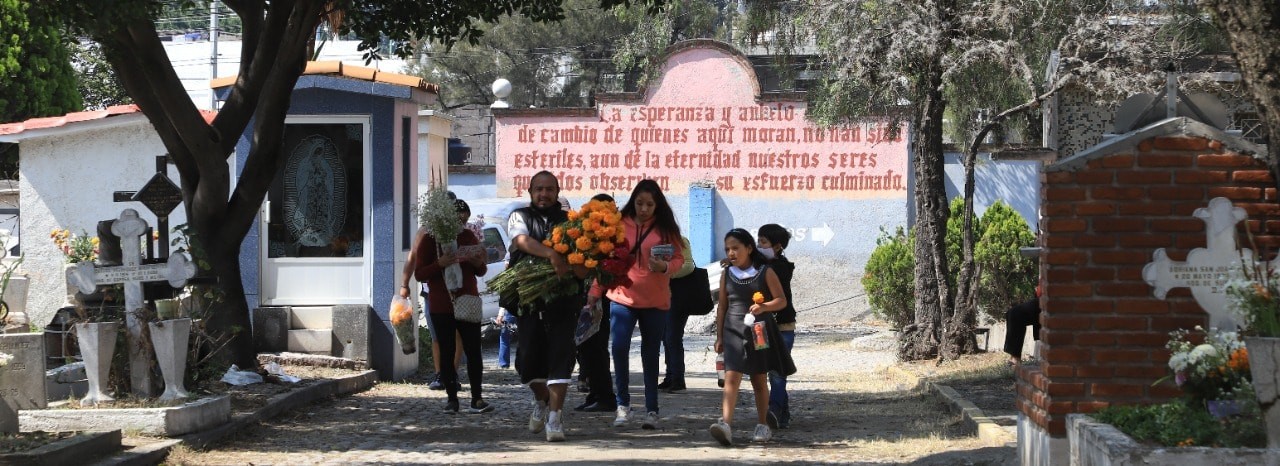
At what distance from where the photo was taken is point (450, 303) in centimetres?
1149

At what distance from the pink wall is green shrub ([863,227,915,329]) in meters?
7.07

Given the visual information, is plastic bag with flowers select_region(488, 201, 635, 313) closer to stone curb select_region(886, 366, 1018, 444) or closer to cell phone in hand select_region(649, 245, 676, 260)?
cell phone in hand select_region(649, 245, 676, 260)

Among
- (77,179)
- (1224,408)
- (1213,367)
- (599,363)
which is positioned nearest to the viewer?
(1224,408)

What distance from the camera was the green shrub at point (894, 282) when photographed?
63.5 feet

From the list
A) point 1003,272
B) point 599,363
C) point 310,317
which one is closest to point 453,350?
point 599,363

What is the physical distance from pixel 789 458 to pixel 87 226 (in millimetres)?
12899

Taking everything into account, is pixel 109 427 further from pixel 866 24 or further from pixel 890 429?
pixel 866 24

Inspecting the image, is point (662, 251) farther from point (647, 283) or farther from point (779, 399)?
point (779, 399)

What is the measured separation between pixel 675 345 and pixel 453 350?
2251mm

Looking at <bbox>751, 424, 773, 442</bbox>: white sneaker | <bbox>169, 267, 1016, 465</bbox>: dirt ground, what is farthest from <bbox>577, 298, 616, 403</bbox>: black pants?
<bbox>751, 424, 773, 442</bbox>: white sneaker

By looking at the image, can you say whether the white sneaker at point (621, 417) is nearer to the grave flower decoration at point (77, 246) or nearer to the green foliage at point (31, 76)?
the grave flower decoration at point (77, 246)

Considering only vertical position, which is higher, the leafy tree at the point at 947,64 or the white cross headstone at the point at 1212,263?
the leafy tree at the point at 947,64

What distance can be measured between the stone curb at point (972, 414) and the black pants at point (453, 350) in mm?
3640

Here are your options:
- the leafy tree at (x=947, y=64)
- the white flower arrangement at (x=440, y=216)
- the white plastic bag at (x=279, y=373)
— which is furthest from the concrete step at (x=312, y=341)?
the leafy tree at (x=947, y=64)
